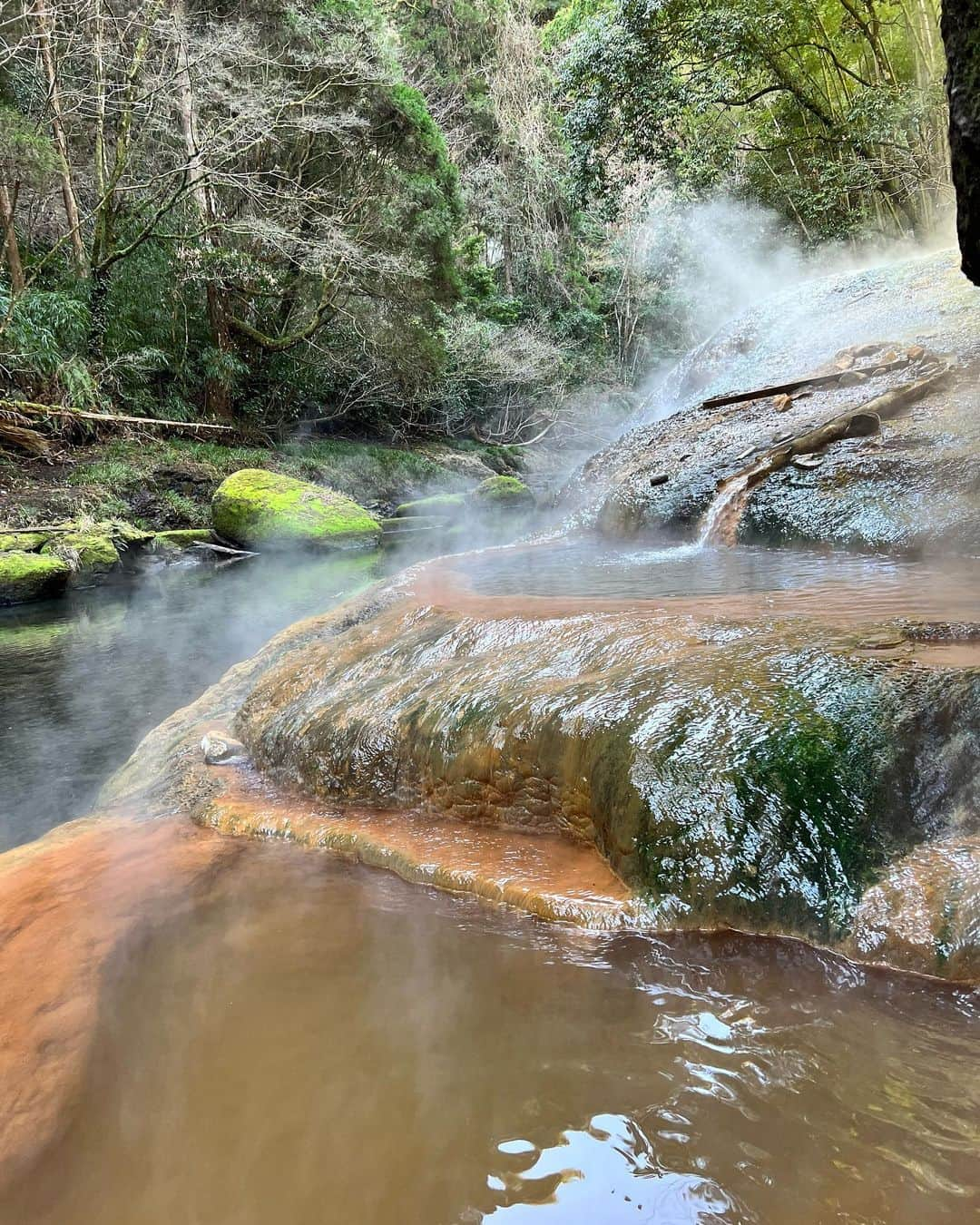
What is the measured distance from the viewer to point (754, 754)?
1.88m

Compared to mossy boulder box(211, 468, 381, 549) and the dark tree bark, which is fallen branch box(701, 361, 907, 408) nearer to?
the dark tree bark

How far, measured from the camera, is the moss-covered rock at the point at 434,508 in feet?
48.2

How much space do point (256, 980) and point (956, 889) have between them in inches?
61.8

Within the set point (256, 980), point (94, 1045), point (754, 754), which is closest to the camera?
point (94, 1045)

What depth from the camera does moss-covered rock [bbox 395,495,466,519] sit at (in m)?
14.7

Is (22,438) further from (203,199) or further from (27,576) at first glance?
(203,199)

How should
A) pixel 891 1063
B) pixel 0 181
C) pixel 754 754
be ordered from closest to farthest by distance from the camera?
1. pixel 891 1063
2. pixel 754 754
3. pixel 0 181

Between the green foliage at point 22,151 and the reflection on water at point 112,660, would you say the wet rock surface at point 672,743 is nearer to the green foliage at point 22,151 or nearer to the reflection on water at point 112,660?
the reflection on water at point 112,660

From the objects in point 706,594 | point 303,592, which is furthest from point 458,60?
point 706,594

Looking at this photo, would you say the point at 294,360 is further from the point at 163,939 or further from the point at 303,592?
the point at 163,939

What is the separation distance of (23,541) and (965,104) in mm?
10151

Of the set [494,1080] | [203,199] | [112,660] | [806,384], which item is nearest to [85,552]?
[112,660]

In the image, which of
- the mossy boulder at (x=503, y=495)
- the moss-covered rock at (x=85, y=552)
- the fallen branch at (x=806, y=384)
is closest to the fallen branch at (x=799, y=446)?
the fallen branch at (x=806, y=384)

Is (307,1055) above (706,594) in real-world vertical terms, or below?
below
